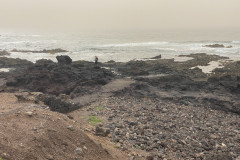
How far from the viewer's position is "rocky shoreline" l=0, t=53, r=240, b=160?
8867mm

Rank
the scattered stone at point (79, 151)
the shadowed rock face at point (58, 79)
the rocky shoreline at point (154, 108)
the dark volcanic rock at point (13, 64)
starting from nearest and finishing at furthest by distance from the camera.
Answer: the scattered stone at point (79, 151) < the rocky shoreline at point (154, 108) < the shadowed rock face at point (58, 79) < the dark volcanic rock at point (13, 64)

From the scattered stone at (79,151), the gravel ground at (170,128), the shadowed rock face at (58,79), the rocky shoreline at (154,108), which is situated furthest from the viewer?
the shadowed rock face at (58,79)

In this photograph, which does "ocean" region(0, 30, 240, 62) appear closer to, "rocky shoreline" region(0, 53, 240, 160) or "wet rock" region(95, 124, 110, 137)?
"rocky shoreline" region(0, 53, 240, 160)

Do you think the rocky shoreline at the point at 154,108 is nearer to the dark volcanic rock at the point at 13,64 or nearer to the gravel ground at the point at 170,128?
the gravel ground at the point at 170,128

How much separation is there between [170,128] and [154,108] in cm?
290

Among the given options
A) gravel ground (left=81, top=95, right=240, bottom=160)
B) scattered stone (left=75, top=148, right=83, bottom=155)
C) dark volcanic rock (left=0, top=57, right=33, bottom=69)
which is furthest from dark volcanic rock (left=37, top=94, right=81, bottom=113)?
dark volcanic rock (left=0, top=57, right=33, bottom=69)

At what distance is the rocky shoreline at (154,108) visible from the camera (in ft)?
29.1

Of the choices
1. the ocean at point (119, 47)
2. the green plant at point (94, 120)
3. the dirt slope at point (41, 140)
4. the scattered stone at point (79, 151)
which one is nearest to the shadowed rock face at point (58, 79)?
the green plant at point (94, 120)

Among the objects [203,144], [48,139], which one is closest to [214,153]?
[203,144]

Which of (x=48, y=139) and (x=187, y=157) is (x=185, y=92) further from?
(x=48, y=139)

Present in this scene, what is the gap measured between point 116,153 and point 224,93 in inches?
463

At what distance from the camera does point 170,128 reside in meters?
10.3

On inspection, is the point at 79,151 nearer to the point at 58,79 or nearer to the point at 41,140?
the point at 41,140

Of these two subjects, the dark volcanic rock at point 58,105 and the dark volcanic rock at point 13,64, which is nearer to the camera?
the dark volcanic rock at point 58,105
